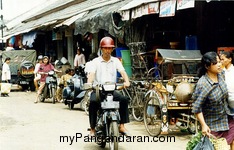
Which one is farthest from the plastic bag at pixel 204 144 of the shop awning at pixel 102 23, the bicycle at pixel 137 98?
the shop awning at pixel 102 23

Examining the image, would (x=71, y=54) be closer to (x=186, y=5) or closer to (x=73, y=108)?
(x=73, y=108)

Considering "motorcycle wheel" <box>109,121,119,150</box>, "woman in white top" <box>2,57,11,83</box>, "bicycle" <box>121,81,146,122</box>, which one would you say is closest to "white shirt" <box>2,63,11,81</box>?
"woman in white top" <box>2,57,11,83</box>

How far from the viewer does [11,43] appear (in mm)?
27062

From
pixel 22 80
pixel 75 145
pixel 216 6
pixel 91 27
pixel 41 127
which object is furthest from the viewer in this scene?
pixel 22 80

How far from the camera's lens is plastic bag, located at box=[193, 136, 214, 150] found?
4.50m

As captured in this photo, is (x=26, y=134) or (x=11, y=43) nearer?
(x=26, y=134)

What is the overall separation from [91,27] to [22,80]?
7.61 m

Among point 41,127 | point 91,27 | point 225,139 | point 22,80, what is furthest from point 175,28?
point 22,80

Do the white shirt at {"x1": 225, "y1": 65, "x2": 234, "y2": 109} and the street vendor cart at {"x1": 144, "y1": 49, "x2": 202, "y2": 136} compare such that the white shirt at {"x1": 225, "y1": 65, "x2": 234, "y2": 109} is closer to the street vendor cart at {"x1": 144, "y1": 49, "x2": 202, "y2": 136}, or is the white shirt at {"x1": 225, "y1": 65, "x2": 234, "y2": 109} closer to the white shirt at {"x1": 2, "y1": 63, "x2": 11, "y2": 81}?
the street vendor cart at {"x1": 144, "y1": 49, "x2": 202, "y2": 136}

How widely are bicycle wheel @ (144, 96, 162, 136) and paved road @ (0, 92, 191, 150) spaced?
0.17 metres

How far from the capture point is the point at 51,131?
852 cm

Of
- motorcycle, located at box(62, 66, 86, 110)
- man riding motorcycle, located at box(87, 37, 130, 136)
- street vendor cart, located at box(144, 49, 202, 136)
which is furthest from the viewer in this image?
motorcycle, located at box(62, 66, 86, 110)

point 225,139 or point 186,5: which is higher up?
point 186,5

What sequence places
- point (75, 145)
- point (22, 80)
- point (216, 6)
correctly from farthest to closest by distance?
1. point (22, 80)
2. point (216, 6)
3. point (75, 145)
